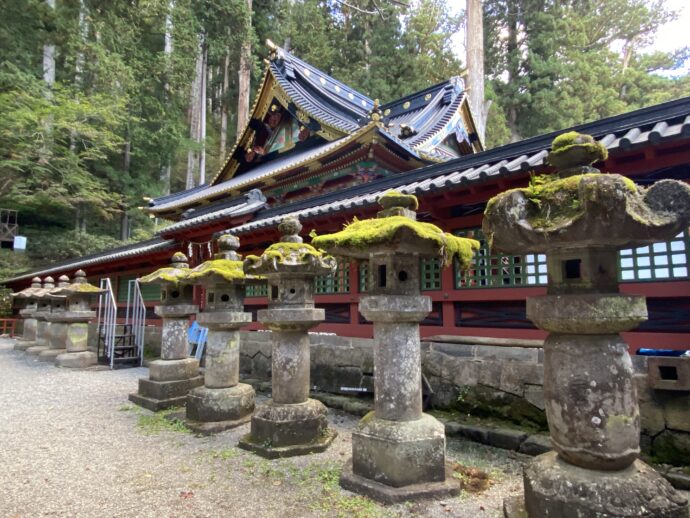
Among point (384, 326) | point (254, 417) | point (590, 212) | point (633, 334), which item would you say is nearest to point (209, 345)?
point (254, 417)

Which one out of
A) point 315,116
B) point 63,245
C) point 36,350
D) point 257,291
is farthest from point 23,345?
point 315,116

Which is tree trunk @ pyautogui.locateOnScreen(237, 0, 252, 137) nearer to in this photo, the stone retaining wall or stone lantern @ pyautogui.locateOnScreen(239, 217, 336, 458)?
the stone retaining wall

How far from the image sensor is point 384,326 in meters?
3.68

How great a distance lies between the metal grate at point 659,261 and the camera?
4074 millimetres

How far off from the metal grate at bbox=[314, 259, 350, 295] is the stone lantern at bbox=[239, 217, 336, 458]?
2495 millimetres

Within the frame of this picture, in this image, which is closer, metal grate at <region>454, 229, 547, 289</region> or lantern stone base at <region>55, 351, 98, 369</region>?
metal grate at <region>454, 229, 547, 289</region>

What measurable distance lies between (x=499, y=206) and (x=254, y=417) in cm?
359

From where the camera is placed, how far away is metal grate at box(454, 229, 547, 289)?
504 cm

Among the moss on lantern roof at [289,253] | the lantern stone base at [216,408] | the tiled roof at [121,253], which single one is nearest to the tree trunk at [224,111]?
the tiled roof at [121,253]

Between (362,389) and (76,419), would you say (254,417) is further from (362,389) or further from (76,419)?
(76,419)

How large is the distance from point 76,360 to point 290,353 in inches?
344

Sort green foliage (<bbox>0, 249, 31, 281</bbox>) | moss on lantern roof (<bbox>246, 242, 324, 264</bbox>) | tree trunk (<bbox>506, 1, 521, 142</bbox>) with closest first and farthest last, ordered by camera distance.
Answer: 1. moss on lantern roof (<bbox>246, 242, 324, 264</bbox>)
2. green foliage (<bbox>0, 249, 31, 281</bbox>)
3. tree trunk (<bbox>506, 1, 521, 142</bbox>)

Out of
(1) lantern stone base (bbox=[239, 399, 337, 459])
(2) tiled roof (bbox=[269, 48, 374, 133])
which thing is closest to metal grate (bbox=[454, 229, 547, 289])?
(1) lantern stone base (bbox=[239, 399, 337, 459])

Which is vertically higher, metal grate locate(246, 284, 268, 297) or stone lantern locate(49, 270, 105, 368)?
metal grate locate(246, 284, 268, 297)
